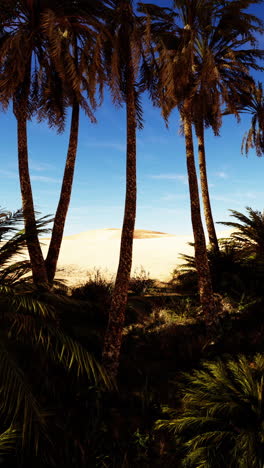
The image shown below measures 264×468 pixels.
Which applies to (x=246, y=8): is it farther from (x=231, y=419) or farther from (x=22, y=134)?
(x=231, y=419)

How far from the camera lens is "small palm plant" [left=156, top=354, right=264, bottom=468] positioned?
3.29m

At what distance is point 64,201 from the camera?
376 inches

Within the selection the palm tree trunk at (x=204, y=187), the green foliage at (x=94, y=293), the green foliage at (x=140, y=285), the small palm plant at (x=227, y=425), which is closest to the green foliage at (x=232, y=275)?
the palm tree trunk at (x=204, y=187)

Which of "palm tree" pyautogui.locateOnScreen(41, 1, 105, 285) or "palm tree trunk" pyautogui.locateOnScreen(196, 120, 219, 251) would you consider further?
"palm tree trunk" pyautogui.locateOnScreen(196, 120, 219, 251)

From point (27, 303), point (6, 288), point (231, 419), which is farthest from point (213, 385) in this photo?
point (6, 288)

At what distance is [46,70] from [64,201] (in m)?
4.31

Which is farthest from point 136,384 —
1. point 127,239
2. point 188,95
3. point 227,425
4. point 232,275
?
point 188,95

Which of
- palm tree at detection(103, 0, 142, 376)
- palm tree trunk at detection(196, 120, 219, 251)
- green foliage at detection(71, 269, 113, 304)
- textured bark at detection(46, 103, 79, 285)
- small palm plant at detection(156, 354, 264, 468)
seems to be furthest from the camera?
palm tree trunk at detection(196, 120, 219, 251)

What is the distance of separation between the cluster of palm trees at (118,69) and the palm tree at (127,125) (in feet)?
0.07

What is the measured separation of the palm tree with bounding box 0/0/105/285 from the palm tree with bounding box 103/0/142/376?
66cm

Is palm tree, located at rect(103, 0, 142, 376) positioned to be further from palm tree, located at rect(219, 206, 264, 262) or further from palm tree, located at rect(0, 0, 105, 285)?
palm tree, located at rect(219, 206, 264, 262)

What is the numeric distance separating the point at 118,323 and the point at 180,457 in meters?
3.12

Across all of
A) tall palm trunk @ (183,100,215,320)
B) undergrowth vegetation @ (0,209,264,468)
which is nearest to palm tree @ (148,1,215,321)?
tall palm trunk @ (183,100,215,320)

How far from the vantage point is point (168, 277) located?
1569cm
